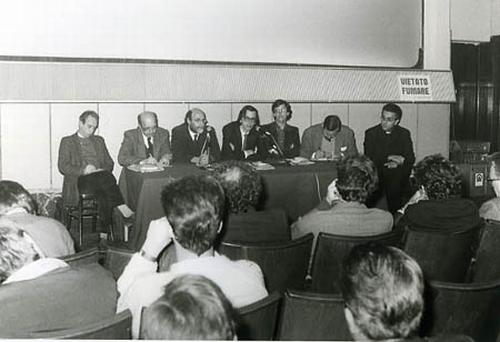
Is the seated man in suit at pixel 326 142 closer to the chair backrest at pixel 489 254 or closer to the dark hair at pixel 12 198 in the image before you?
the chair backrest at pixel 489 254

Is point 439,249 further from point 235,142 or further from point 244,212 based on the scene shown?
point 235,142

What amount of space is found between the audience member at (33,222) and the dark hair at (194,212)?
72 cm

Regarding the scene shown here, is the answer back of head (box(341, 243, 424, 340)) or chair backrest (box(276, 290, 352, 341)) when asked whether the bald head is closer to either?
chair backrest (box(276, 290, 352, 341))

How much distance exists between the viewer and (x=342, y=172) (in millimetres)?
3059

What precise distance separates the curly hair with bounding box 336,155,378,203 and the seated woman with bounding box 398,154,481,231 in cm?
23

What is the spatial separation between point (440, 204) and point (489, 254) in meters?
0.32

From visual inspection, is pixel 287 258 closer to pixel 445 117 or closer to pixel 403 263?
pixel 403 263

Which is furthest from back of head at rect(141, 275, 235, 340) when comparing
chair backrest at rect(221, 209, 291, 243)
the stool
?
the stool

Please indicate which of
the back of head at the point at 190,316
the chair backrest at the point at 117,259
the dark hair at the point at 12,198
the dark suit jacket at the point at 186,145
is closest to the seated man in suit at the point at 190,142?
the dark suit jacket at the point at 186,145

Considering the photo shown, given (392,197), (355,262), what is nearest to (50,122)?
(392,197)

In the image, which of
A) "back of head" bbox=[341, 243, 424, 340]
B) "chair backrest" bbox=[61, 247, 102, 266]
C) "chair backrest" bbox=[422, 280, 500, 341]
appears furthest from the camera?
"chair backrest" bbox=[61, 247, 102, 266]

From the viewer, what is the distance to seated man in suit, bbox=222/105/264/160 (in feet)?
18.3

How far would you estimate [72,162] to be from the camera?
5.19 metres

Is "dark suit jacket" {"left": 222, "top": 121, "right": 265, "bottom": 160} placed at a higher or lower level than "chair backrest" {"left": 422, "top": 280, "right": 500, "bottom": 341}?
higher
